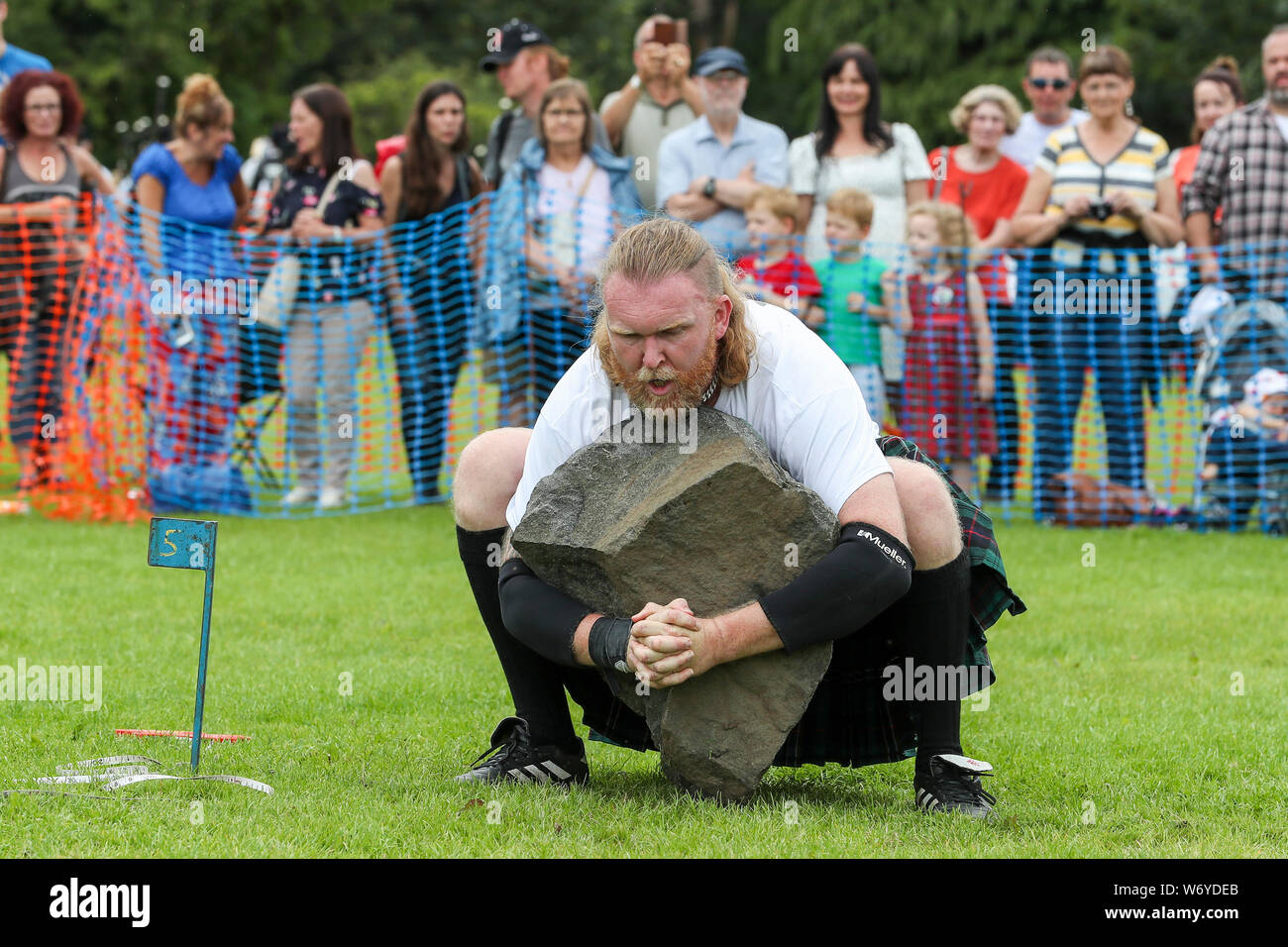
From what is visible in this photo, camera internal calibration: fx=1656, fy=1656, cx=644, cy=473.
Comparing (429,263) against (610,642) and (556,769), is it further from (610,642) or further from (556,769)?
(610,642)

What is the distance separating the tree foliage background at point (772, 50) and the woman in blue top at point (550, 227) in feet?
70.3

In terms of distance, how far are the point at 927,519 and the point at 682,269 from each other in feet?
2.90

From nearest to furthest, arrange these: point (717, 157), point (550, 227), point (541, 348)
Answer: point (550, 227), point (717, 157), point (541, 348)

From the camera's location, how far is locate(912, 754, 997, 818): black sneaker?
4.25 m

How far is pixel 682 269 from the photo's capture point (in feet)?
13.1

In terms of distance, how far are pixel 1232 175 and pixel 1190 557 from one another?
259 cm

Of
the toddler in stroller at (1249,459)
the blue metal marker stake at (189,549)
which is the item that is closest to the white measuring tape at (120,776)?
the blue metal marker stake at (189,549)

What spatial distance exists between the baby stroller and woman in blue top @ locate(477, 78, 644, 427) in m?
3.58

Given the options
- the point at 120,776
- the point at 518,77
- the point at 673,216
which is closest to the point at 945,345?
the point at 673,216

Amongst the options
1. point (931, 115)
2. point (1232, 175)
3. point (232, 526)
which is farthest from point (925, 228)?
point (931, 115)

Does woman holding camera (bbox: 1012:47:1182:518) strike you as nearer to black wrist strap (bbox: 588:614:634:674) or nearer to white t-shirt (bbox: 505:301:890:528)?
white t-shirt (bbox: 505:301:890:528)

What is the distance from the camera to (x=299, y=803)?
4.25m

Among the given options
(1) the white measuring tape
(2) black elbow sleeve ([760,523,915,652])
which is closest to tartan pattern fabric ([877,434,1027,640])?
(2) black elbow sleeve ([760,523,915,652])

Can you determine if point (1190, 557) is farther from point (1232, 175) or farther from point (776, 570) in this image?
point (776, 570)
